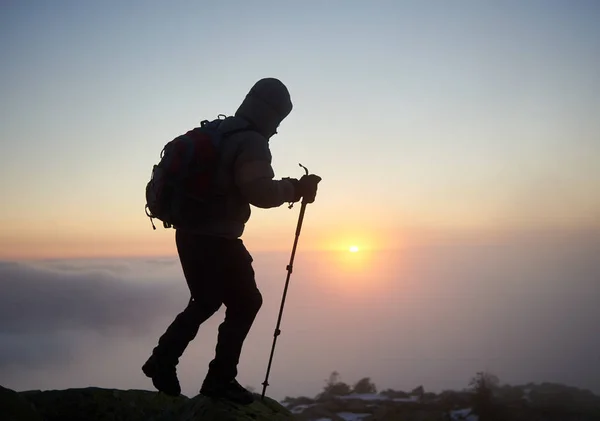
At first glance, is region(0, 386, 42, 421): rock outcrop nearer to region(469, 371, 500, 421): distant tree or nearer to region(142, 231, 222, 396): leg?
region(142, 231, 222, 396): leg

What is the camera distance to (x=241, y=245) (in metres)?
7.14

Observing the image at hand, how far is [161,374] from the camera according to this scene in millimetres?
7027

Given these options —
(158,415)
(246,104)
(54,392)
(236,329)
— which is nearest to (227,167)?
(246,104)

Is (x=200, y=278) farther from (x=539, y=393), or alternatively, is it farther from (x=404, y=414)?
(x=539, y=393)

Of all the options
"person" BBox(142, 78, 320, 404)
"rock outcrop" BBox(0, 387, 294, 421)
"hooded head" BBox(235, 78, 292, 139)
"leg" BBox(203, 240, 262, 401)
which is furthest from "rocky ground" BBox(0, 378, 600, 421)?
"hooded head" BBox(235, 78, 292, 139)

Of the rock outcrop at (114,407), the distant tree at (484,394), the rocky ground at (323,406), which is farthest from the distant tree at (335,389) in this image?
the rock outcrop at (114,407)

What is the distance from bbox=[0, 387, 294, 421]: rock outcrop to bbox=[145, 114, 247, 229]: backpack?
282 centimetres

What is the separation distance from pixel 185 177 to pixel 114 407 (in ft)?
16.2

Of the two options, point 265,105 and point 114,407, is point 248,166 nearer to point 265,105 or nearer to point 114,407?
point 265,105

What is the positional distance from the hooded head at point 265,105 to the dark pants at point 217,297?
5.32 ft

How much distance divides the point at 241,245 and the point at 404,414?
35603 millimetres

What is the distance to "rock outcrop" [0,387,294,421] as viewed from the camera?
7.45 m

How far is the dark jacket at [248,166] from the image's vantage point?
6414 millimetres

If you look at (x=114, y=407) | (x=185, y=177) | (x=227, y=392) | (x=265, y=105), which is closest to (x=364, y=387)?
(x=114, y=407)
